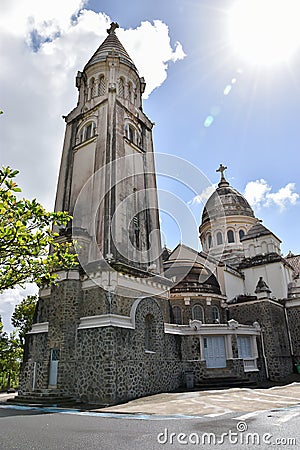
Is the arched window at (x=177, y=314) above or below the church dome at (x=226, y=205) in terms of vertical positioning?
below

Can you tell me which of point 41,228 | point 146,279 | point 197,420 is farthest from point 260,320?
point 41,228

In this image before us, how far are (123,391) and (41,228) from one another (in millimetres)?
9778

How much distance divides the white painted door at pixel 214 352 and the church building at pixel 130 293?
61 mm

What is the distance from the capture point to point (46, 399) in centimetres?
1464

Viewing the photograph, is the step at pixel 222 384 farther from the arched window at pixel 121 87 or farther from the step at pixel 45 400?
the arched window at pixel 121 87

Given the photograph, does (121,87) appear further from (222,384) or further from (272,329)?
(222,384)

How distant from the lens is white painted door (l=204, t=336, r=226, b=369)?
20453 mm

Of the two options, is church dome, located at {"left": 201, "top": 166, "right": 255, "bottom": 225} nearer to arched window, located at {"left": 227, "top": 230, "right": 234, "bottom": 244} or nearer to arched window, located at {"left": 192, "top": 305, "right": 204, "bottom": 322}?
arched window, located at {"left": 227, "top": 230, "right": 234, "bottom": 244}

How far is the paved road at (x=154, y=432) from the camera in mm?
6410

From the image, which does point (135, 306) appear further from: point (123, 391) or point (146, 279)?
point (123, 391)

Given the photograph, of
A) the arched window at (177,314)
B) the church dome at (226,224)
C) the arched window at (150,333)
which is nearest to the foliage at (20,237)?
the arched window at (150,333)

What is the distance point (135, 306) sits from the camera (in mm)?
16953

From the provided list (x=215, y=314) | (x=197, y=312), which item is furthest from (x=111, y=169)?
(x=215, y=314)

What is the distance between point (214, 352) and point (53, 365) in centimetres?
997
